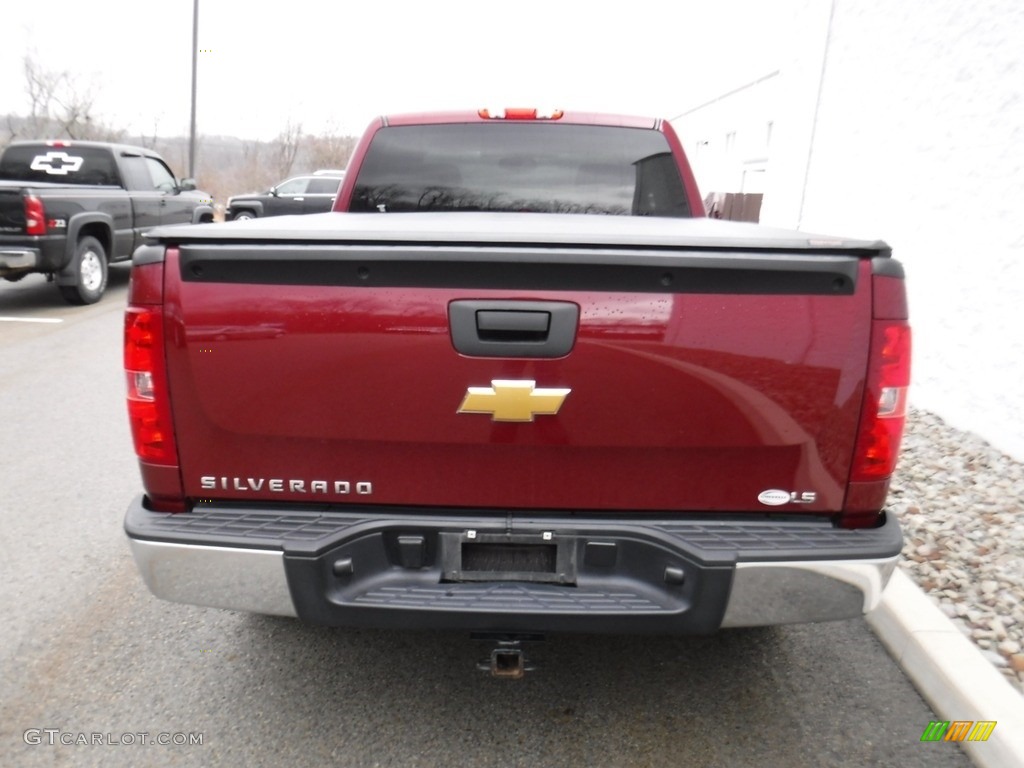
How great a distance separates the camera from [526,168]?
3.82 metres

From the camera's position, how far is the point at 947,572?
329 cm

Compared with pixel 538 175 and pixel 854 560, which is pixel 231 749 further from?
pixel 538 175

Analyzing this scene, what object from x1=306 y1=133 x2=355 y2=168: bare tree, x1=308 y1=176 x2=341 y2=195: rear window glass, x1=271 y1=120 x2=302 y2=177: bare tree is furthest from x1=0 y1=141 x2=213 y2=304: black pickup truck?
x1=271 y1=120 x2=302 y2=177: bare tree

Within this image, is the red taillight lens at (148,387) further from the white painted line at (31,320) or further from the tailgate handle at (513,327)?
the white painted line at (31,320)

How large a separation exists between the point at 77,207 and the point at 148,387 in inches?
347

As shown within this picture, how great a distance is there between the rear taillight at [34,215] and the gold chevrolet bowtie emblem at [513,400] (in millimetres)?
8861

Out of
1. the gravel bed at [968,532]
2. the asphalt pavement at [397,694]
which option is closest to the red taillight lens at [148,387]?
the asphalt pavement at [397,694]

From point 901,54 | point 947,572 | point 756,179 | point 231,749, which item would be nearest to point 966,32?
point 901,54

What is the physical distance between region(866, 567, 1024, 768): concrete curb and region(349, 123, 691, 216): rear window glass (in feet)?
7.21

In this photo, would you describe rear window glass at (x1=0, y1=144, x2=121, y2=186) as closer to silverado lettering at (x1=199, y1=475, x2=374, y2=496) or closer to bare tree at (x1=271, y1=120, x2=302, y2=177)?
silverado lettering at (x1=199, y1=475, x2=374, y2=496)

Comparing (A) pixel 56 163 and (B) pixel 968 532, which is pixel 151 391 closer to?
(B) pixel 968 532

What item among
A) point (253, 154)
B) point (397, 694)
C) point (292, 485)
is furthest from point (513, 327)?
point (253, 154)

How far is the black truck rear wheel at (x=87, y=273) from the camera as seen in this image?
31.7 ft

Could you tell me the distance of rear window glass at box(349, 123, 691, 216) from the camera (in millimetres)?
3805
